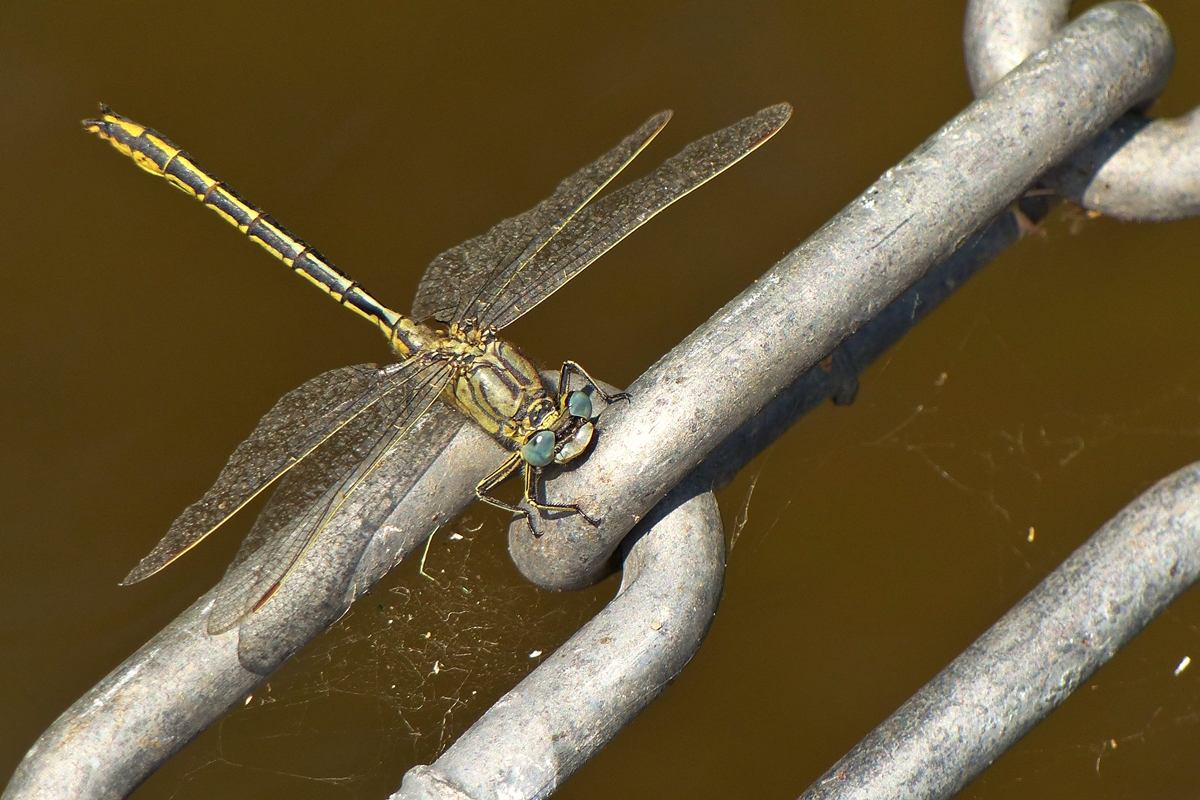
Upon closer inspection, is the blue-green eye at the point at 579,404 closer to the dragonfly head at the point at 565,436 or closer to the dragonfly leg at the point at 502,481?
the dragonfly head at the point at 565,436

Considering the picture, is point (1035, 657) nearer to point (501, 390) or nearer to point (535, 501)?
point (535, 501)

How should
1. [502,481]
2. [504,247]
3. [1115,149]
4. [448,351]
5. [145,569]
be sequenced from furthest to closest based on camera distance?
[504,247] → [448,351] → [145,569] → [502,481] → [1115,149]

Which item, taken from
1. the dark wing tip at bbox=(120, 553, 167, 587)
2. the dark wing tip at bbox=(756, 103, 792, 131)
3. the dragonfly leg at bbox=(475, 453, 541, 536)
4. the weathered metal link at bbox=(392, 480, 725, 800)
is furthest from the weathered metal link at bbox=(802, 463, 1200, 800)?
the dark wing tip at bbox=(120, 553, 167, 587)

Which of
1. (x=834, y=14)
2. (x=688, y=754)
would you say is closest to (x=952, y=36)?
(x=834, y=14)

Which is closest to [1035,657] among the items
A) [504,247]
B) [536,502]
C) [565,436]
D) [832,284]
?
[832,284]

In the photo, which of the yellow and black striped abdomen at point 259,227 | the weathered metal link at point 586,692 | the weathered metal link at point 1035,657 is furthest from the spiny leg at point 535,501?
the yellow and black striped abdomen at point 259,227

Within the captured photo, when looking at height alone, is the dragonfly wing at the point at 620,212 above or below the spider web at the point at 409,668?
above
